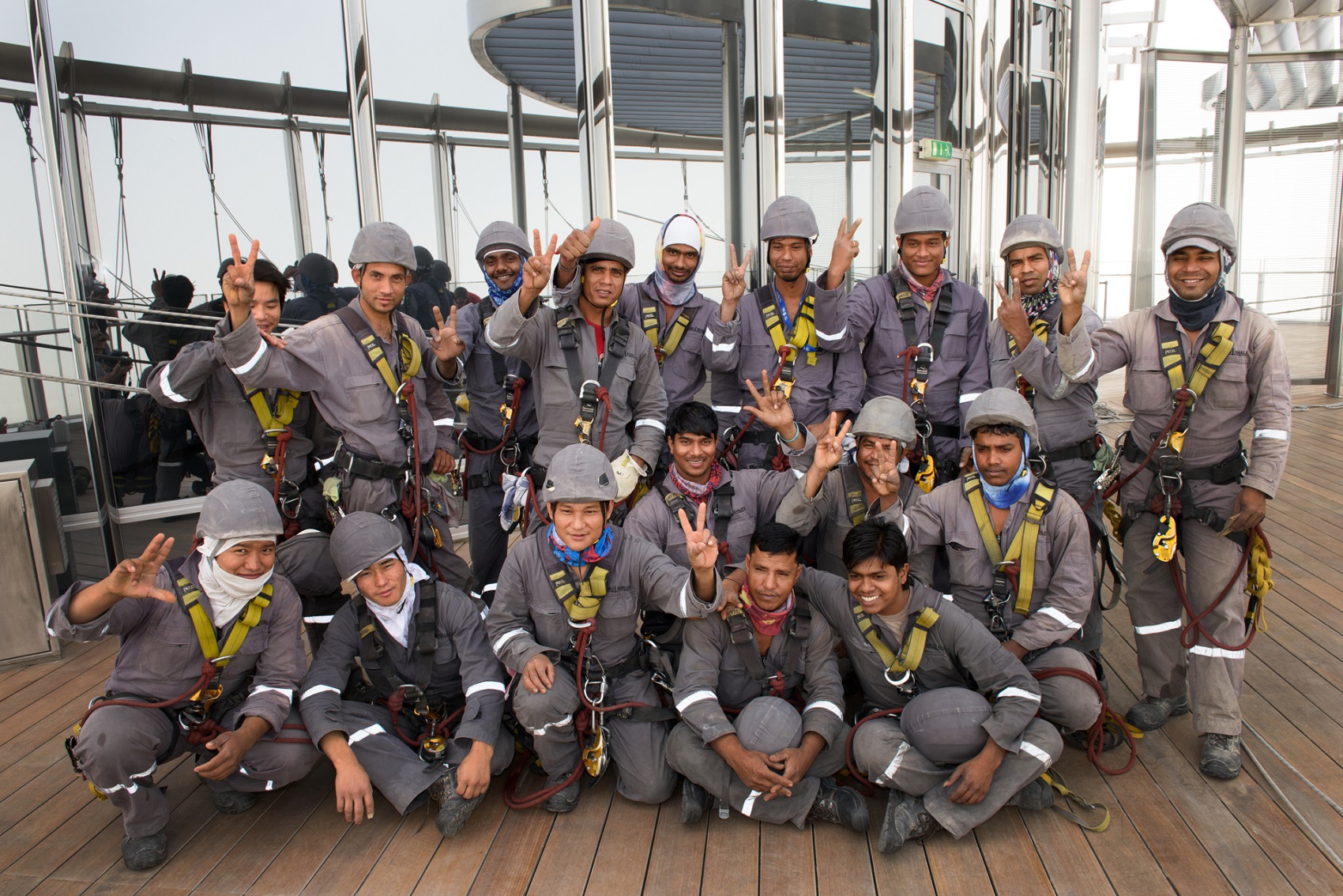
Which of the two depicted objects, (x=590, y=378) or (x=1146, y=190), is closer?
(x=590, y=378)

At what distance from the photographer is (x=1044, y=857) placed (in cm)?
295

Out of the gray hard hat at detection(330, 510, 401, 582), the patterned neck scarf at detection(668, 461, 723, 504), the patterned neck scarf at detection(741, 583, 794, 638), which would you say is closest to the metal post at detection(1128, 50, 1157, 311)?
the patterned neck scarf at detection(668, 461, 723, 504)

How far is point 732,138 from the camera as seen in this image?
21.7 ft

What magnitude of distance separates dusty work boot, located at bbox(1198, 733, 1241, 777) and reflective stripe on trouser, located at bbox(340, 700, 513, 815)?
2650 mm

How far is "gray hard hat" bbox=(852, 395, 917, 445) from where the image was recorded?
12.1 feet

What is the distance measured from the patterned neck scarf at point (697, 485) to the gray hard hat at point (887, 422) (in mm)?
624

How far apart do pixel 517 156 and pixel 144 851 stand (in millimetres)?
4744

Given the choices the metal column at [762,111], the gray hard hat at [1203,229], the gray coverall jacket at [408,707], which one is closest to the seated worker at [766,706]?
the gray coverall jacket at [408,707]

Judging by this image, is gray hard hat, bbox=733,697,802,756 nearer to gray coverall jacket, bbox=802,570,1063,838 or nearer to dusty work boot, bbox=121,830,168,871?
gray coverall jacket, bbox=802,570,1063,838

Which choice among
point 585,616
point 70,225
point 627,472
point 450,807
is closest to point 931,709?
point 585,616

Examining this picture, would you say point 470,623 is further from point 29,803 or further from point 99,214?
point 99,214

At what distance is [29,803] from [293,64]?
169 inches

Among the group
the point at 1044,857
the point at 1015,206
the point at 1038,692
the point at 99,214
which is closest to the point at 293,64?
the point at 99,214

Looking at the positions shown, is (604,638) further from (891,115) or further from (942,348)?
(891,115)
